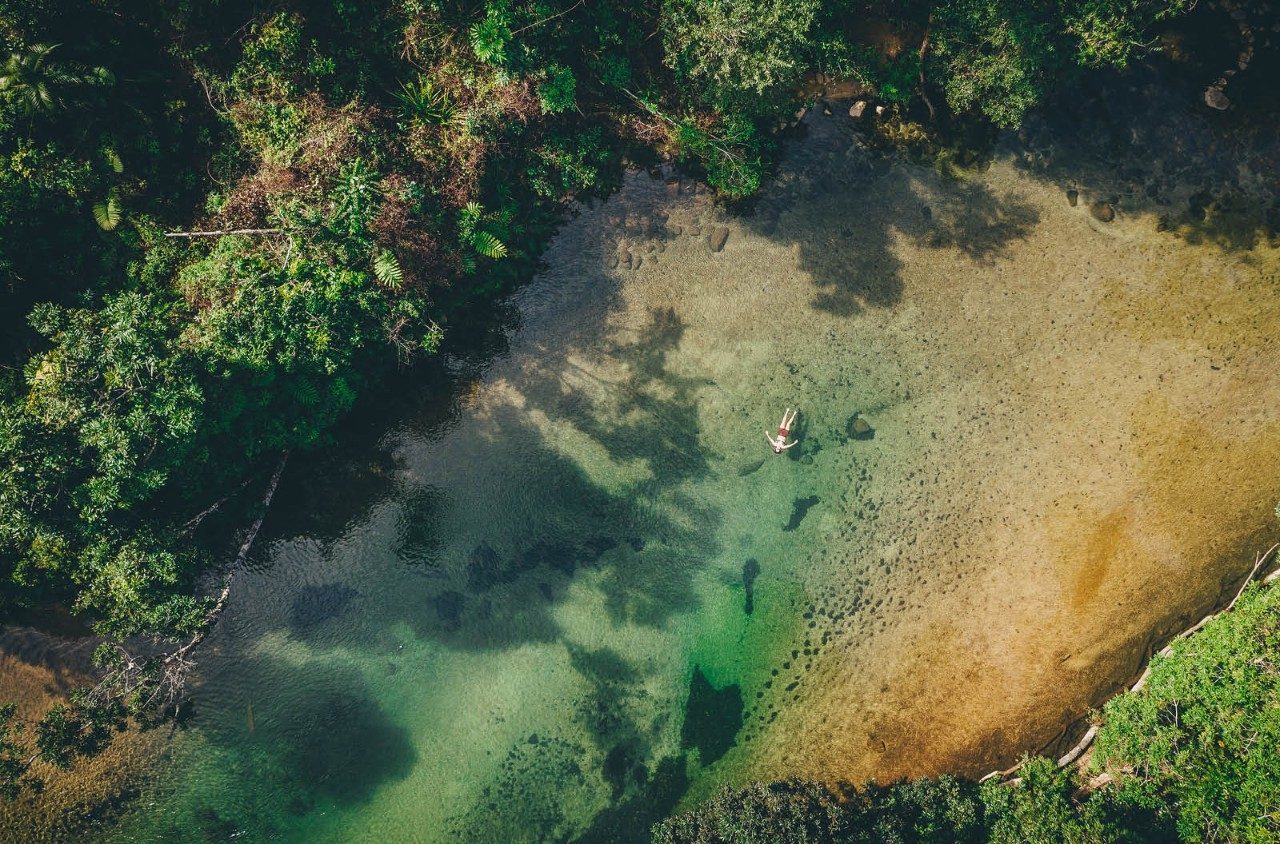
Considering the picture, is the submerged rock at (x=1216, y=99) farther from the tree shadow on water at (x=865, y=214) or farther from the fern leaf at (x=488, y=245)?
the fern leaf at (x=488, y=245)

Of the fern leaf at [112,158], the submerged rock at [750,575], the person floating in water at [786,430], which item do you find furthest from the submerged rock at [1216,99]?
the fern leaf at [112,158]

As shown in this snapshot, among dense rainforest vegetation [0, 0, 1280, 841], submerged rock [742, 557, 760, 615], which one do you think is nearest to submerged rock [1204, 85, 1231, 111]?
dense rainforest vegetation [0, 0, 1280, 841]

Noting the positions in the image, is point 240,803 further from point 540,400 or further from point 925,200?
point 925,200

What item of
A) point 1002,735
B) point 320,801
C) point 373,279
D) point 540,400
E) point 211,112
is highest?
point 211,112

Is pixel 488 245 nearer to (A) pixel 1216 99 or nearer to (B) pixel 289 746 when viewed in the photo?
(B) pixel 289 746

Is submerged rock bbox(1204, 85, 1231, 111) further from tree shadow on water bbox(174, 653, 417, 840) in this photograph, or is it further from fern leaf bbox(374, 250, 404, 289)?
tree shadow on water bbox(174, 653, 417, 840)

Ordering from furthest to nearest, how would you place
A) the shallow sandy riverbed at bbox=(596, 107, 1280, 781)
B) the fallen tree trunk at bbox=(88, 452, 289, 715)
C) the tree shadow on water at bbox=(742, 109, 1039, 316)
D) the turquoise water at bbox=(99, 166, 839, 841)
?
the tree shadow on water at bbox=(742, 109, 1039, 316) → the shallow sandy riverbed at bbox=(596, 107, 1280, 781) → the turquoise water at bbox=(99, 166, 839, 841) → the fallen tree trunk at bbox=(88, 452, 289, 715)

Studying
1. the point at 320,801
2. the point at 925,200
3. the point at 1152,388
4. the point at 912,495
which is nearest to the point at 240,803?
the point at 320,801
